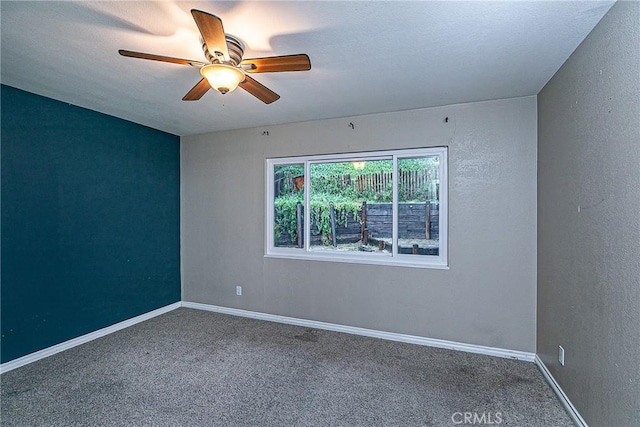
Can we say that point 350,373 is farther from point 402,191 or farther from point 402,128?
point 402,128

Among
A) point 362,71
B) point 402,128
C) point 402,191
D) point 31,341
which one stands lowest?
point 31,341

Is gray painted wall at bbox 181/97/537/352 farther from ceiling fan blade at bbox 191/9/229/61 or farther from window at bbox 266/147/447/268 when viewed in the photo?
ceiling fan blade at bbox 191/9/229/61

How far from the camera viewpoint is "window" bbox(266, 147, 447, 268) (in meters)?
3.04

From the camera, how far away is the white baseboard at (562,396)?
1820mm

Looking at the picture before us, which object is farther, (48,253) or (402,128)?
(402,128)

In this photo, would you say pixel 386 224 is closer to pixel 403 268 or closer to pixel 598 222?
pixel 403 268

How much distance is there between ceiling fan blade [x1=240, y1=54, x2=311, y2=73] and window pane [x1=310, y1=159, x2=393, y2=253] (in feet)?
5.73

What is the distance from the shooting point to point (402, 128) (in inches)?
121

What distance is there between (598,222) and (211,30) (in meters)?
2.28

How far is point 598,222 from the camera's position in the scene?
1.65m

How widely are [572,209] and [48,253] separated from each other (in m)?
4.31

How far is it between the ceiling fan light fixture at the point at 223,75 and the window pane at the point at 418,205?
1959 mm

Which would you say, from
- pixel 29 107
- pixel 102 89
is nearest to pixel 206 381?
pixel 102 89

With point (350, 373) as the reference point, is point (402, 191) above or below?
above
